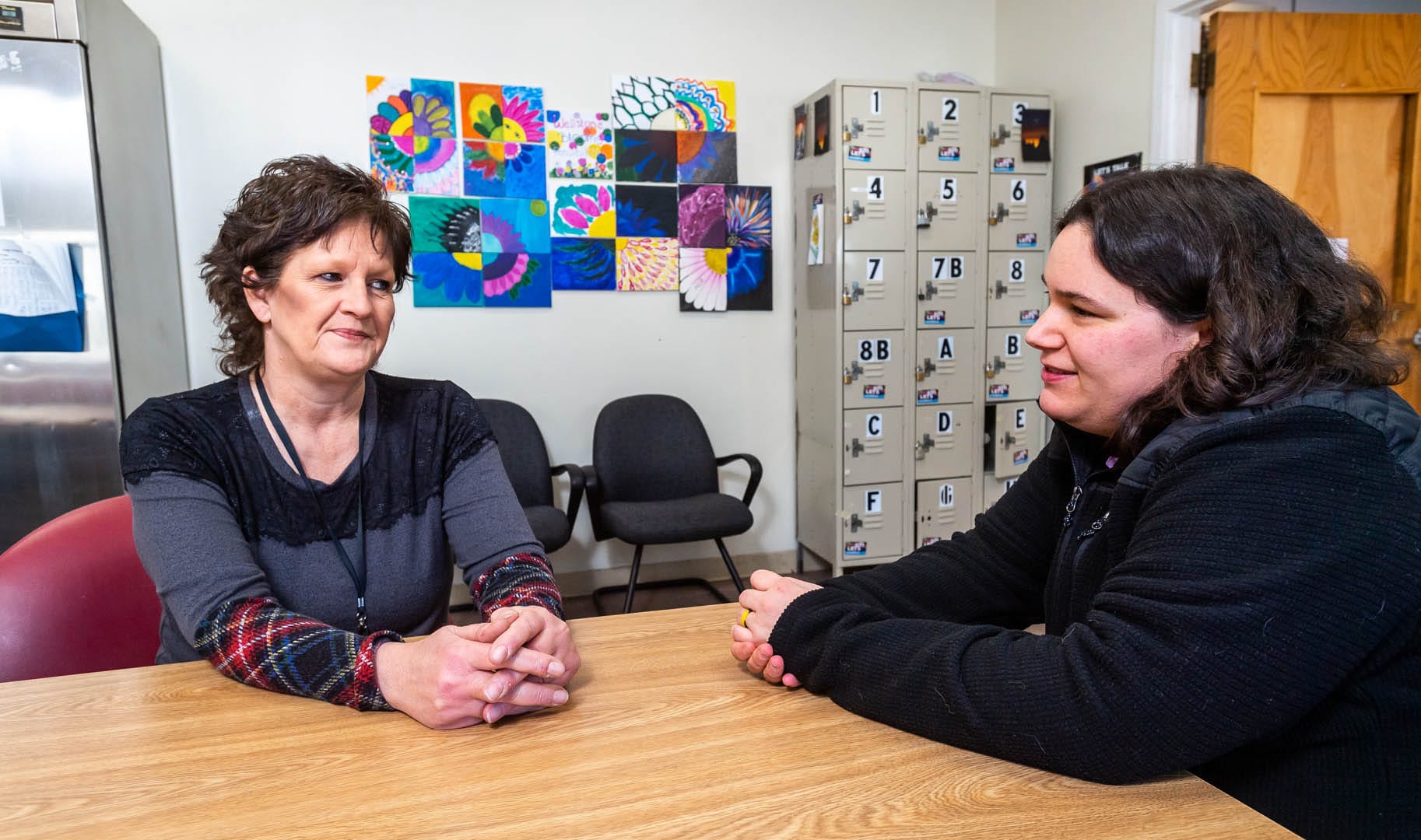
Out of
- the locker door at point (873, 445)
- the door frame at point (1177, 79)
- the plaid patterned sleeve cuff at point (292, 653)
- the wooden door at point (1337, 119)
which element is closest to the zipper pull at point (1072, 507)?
the plaid patterned sleeve cuff at point (292, 653)

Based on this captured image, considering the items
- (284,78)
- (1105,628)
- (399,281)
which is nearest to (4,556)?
(399,281)

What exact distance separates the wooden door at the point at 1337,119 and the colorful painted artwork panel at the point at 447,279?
3005 millimetres

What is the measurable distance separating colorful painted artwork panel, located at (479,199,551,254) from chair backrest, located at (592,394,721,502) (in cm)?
80

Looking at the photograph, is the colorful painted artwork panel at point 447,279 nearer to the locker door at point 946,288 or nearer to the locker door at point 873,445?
the locker door at point 873,445

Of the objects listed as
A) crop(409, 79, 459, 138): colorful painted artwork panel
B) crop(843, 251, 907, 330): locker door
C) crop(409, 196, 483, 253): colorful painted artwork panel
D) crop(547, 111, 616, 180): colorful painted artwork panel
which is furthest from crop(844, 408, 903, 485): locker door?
crop(409, 79, 459, 138): colorful painted artwork panel

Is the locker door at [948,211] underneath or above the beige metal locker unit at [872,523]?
above

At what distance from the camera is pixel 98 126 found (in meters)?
2.85

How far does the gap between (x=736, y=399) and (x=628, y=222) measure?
999mm

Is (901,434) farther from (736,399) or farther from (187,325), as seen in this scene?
(187,325)

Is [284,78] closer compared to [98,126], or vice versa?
[98,126]

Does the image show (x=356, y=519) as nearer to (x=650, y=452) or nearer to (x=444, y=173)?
(x=650, y=452)

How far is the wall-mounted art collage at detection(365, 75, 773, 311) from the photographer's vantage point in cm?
372

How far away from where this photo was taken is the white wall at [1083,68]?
3486mm

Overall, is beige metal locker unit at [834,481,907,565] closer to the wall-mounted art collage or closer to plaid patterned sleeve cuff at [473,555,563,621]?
the wall-mounted art collage
